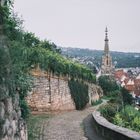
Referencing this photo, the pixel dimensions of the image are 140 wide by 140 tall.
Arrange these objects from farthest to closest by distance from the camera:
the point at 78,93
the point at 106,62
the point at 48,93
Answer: the point at 106,62 < the point at 78,93 < the point at 48,93

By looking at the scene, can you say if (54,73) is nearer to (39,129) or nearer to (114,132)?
(39,129)

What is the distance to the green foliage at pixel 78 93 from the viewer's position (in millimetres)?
28828

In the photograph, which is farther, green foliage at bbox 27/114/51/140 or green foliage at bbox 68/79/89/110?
green foliage at bbox 68/79/89/110

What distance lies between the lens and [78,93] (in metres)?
30.4

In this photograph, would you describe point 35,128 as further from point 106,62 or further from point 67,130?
point 106,62

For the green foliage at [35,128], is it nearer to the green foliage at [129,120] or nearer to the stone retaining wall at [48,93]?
the green foliage at [129,120]

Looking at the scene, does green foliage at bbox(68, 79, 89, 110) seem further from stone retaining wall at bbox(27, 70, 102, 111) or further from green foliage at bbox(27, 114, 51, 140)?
green foliage at bbox(27, 114, 51, 140)

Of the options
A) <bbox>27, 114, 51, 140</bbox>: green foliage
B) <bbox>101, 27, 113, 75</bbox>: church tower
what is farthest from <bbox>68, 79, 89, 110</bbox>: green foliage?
<bbox>101, 27, 113, 75</bbox>: church tower

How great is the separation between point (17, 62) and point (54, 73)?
12.4 metres

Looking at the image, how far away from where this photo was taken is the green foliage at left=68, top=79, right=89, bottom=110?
28828 millimetres

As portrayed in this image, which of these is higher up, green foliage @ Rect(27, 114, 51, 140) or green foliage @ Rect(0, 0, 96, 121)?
green foliage @ Rect(0, 0, 96, 121)

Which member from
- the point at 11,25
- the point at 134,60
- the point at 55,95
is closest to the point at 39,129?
the point at 11,25

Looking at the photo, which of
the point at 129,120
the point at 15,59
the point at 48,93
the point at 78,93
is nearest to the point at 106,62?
the point at 78,93

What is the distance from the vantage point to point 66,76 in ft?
90.9
